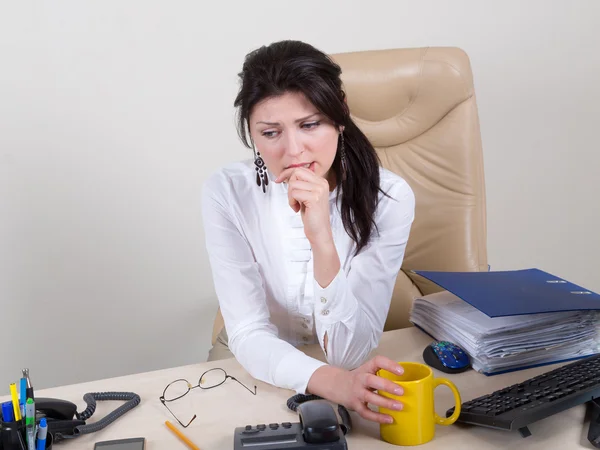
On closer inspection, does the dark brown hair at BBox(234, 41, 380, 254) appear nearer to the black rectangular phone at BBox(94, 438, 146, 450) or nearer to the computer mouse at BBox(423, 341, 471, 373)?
the computer mouse at BBox(423, 341, 471, 373)

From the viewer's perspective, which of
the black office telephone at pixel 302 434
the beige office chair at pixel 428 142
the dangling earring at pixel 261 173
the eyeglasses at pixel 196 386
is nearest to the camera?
the black office telephone at pixel 302 434

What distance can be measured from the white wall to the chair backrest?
626mm

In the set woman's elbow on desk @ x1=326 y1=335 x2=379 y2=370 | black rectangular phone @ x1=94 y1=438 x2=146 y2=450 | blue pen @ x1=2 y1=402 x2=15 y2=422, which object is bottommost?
woman's elbow on desk @ x1=326 y1=335 x2=379 y2=370

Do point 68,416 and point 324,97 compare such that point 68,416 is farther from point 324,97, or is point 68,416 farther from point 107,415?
point 324,97

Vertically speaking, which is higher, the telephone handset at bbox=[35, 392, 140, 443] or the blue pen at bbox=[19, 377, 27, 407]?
the blue pen at bbox=[19, 377, 27, 407]

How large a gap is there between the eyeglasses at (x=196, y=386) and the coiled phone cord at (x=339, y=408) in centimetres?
8

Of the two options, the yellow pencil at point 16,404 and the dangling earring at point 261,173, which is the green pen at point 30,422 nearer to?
the yellow pencil at point 16,404

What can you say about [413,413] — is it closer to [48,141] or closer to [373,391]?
[373,391]

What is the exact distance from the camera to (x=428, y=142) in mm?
1806

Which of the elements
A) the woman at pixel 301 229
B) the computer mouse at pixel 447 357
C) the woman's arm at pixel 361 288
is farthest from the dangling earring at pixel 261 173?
the computer mouse at pixel 447 357

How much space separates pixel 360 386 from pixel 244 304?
1.29 feet

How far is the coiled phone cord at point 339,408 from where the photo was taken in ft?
3.26

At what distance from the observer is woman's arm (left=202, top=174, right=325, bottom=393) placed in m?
1.15

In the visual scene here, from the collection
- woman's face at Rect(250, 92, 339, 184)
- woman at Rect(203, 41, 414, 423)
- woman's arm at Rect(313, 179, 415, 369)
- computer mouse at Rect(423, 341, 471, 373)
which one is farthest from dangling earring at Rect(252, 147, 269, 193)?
computer mouse at Rect(423, 341, 471, 373)
